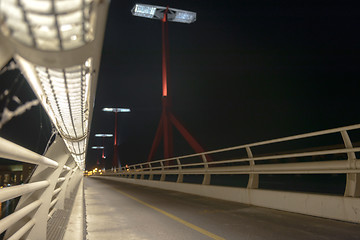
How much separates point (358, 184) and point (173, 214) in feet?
12.7

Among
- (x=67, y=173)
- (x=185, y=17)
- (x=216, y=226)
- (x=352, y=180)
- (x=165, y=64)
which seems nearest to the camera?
(x=352, y=180)

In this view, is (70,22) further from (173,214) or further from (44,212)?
(173,214)

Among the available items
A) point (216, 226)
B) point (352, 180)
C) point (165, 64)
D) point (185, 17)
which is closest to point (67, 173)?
point (216, 226)

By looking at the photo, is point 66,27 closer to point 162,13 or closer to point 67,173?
point 67,173

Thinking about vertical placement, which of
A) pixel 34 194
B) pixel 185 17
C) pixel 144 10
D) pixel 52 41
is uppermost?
pixel 144 10

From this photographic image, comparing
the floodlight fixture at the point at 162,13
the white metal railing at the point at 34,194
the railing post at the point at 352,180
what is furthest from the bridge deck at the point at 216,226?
the floodlight fixture at the point at 162,13

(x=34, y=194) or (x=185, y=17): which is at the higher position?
(x=185, y=17)

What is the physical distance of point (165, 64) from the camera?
33.9 meters

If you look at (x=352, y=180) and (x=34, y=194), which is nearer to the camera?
(x=34, y=194)

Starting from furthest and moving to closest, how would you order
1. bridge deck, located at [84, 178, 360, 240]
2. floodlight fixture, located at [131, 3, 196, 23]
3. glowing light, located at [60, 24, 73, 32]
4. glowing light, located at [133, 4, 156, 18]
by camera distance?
glowing light, located at [133, 4, 156, 18] → floodlight fixture, located at [131, 3, 196, 23] → bridge deck, located at [84, 178, 360, 240] → glowing light, located at [60, 24, 73, 32]

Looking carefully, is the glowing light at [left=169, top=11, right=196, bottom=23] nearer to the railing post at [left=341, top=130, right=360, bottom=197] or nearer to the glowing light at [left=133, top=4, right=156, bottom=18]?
the glowing light at [left=133, top=4, right=156, bottom=18]

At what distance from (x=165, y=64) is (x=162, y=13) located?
9.32 m

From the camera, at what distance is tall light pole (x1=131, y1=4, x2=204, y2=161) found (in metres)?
29.8

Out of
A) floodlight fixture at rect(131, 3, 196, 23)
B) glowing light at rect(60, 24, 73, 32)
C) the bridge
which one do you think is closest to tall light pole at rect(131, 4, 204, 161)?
floodlight fixture at rect(131, 3, 196, 23)
